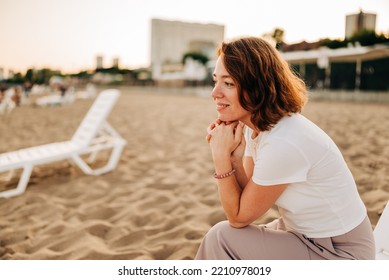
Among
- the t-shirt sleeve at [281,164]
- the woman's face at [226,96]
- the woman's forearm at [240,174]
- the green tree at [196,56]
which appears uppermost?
the green tree at [196,56]

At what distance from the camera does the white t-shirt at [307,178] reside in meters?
1.24

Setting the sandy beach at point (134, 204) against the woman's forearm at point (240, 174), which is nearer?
the woman's forearm at point (240, 174)

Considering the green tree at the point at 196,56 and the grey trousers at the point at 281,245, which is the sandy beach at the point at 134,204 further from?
the green tree at the point at 196,56

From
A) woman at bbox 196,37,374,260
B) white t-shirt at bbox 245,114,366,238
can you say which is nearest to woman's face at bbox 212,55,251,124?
woman at bbox 196,37,374,260

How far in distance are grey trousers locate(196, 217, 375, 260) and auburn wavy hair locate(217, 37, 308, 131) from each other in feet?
1.23

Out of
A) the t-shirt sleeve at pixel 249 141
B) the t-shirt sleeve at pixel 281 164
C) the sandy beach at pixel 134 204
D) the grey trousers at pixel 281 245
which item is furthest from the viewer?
the sandy beach at pixel 134 204

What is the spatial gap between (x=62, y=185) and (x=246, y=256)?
273 centimetres

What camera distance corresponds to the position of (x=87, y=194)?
11.2ft

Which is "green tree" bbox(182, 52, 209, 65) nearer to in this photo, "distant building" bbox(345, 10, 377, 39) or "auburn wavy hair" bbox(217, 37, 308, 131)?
"distant building" bbox(345, 10, 377, 39)

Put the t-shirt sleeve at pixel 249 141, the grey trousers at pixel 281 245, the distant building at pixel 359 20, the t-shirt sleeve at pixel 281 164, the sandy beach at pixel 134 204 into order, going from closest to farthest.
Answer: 1. the t-shirt sleeve at pixel 281 164
2. the grey trousers at pixel 281 245
3. the t-shirt sleeve at pixel 249 141
4. the sandy beach at pixel 134 204
5. the distant building at pixel 359 20

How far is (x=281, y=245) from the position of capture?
1.36m

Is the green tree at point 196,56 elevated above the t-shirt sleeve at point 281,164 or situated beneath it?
elevated above

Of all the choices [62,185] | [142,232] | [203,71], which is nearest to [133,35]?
[142,232]

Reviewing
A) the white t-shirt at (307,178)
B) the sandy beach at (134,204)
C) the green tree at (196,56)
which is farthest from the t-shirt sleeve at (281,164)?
the green tree at (196,56)
